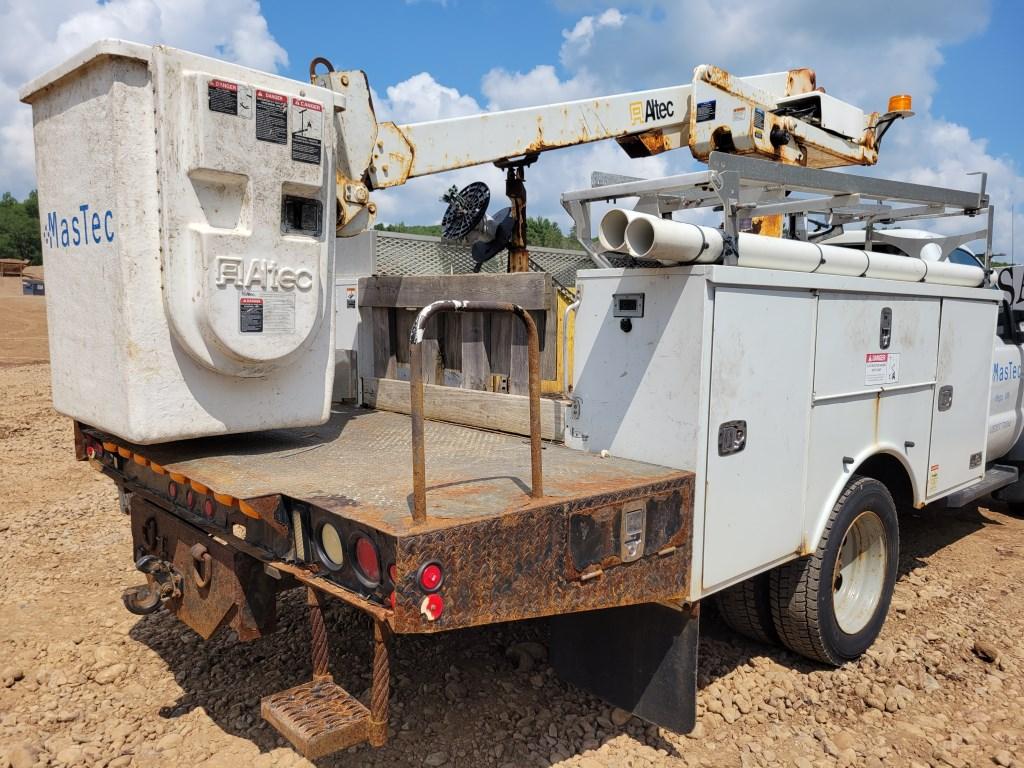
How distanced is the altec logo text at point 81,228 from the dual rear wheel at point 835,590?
294cm

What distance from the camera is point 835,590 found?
3.86m

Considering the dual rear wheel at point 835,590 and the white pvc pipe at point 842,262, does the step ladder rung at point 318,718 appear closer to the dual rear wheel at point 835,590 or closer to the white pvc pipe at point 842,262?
the dual rear wheel at point 835,590

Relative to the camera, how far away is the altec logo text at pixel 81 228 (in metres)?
2.82

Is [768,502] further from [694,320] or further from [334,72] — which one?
[334,72]

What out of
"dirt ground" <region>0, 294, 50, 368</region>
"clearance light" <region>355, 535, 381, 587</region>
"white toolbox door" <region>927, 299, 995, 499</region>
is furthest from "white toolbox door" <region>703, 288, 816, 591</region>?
"dirt ground" <region>0, 294, 50, 368</region>

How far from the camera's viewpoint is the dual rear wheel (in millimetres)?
3471

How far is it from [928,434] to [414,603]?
321 centimetres

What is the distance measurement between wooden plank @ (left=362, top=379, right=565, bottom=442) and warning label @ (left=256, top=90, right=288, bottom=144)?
143 centimetres

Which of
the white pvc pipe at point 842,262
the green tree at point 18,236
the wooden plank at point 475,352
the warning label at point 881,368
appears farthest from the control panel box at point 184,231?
the green tree at point 18,236

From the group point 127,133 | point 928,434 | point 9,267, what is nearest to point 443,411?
point 127,133

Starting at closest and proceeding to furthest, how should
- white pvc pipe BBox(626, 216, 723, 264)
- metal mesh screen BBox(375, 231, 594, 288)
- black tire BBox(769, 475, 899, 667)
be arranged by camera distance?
white pvc pipe BBox(626, 216, 723, 264) → black tire BBox(769, 475, 899, 667) → metal mesh screen BBox(375, 231, 594, 288)

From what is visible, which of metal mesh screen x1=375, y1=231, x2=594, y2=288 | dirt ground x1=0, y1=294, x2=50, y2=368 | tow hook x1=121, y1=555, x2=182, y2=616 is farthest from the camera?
dirt ground x1=0, y1=294, x2=50, y2=368

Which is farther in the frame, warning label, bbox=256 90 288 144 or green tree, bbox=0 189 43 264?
green tree, bbox=0 189 43 264

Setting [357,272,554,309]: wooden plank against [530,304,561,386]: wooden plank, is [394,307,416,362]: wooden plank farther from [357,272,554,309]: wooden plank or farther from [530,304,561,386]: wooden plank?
[530,304,561,386]: wooden plank
